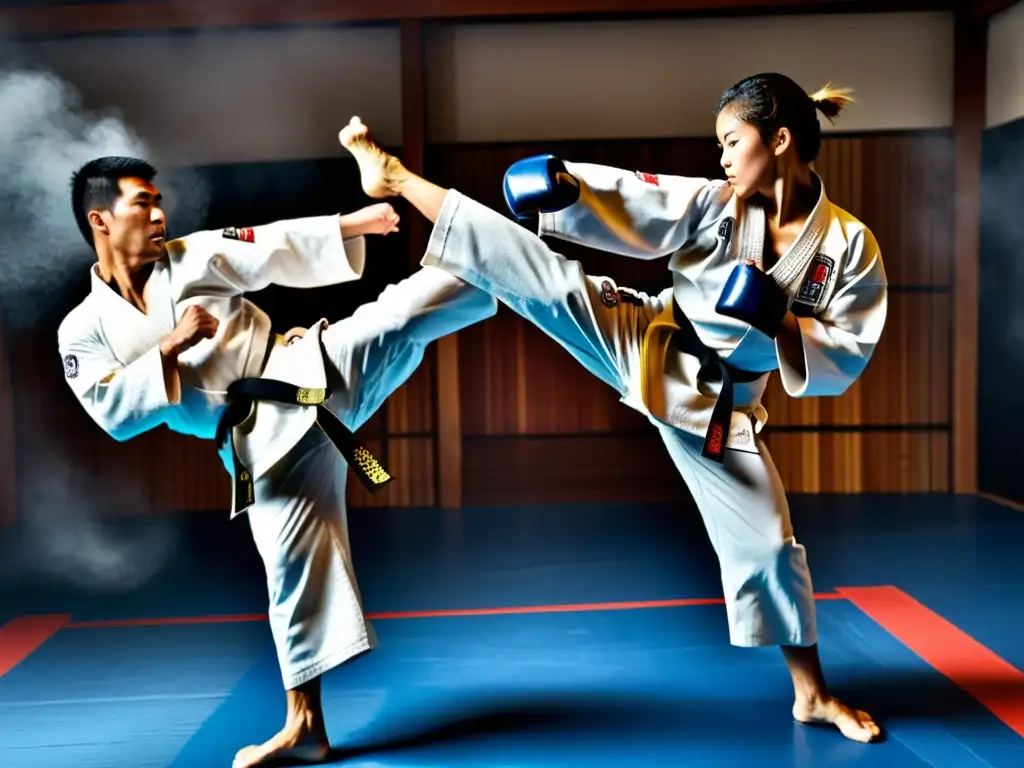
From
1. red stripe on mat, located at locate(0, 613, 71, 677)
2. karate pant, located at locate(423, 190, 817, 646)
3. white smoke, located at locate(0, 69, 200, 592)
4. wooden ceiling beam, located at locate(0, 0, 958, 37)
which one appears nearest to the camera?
karate pant, located at locate(423, 190, 817, 646)

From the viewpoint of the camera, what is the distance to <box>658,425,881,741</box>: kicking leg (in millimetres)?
2418

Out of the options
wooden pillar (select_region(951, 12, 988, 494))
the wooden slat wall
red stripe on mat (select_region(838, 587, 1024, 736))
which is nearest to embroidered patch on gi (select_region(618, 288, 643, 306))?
red stripe on mat (select_region(838, 587, 1024, 736))

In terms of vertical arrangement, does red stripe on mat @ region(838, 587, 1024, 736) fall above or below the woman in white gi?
below

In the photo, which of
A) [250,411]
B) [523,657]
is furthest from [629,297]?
[523,657]

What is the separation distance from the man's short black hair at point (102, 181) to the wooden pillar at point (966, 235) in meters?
4.45

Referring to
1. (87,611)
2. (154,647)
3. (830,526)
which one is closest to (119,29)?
(87,611)

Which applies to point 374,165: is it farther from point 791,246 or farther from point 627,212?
point 791,246

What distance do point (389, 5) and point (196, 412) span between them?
3620 millimetres

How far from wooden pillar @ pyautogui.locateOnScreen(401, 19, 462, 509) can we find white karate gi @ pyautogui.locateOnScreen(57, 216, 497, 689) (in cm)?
311

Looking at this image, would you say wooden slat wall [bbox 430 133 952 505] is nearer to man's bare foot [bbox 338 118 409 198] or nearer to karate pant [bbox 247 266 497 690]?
karate pant [bbox 247 266 497 690]

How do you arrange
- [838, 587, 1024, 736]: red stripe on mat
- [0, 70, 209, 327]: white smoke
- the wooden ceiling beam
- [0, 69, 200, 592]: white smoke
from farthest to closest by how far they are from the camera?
the wooden ceiling beam < [0, 70, 209, 327]: white smoke < [0, 69, 200, 592]: white smoke < [838, 587, 1024, 736]: red stripe on mat

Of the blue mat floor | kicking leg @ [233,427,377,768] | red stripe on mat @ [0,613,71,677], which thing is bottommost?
red stripe on mat @ [0,613,71,677]

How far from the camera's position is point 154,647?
3.37 meters

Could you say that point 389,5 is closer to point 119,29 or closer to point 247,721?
point 119,29
